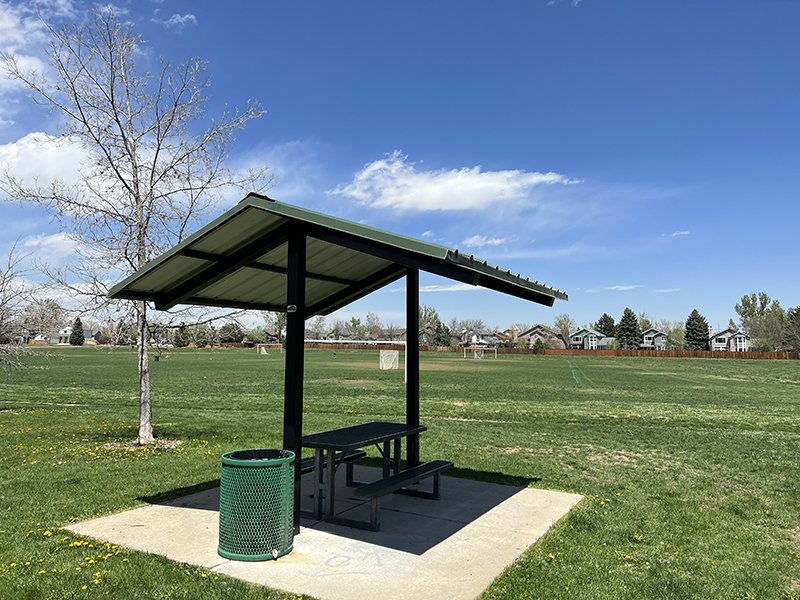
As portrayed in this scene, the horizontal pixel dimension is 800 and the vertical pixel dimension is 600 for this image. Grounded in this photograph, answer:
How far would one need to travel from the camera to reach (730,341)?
13412 centimetres

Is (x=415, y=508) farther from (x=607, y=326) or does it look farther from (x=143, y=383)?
(x=607, y=326)

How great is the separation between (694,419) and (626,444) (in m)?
6.15

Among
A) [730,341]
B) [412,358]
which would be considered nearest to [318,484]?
[412,358]

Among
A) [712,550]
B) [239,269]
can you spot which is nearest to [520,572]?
[712,550]

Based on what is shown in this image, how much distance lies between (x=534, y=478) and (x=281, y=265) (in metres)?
5.12

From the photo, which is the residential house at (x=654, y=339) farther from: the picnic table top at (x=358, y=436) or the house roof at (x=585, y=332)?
the picnic table top at (x=358, y=436)

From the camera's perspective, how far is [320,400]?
20.9 meters

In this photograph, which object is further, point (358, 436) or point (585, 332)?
point (585, 332)

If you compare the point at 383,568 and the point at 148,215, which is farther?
the point at 148,215

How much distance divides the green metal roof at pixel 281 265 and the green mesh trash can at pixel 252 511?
7.79 feet

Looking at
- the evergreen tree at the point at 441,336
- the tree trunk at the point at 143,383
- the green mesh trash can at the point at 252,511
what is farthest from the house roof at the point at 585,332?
the green mesh trash can at the point at 252,511

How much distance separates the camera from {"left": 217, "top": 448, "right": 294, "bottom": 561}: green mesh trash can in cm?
512

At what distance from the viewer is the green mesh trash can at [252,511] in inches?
202

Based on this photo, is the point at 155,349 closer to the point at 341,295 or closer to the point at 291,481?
the point at 341,295
